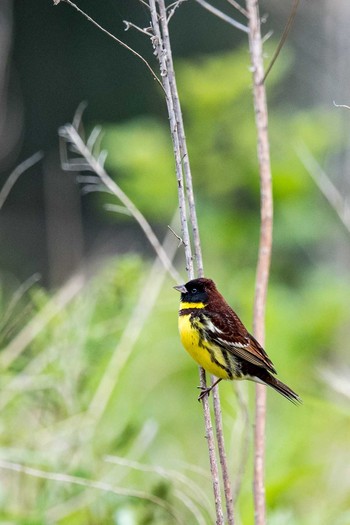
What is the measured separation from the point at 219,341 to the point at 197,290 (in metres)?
0.16

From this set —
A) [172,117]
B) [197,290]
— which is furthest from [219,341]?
[172,117]

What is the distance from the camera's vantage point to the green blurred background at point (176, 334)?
9.05ft

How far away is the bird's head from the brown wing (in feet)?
0.14

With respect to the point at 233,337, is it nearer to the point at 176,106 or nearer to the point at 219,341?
the point at 219,341

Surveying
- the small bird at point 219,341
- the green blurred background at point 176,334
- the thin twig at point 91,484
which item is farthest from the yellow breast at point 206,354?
the thin twig at point 91,484

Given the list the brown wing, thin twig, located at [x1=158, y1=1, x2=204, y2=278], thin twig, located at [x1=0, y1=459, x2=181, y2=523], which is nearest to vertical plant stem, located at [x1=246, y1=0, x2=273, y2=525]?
the brown wing

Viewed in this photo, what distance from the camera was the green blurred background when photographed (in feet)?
9.05

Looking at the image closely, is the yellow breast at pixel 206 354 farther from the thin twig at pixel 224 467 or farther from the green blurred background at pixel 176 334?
the thin twig at pixel 224 467

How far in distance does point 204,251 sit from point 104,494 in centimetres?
212

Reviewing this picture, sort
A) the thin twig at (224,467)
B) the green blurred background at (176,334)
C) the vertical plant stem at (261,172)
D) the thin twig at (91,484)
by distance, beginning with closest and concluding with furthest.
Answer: the thin twig at (224,467) < the vertical plant stem at (261,172) < the thin twig at (91,484) < the green blurred background at (176,334)

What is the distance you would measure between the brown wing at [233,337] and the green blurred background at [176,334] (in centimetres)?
14

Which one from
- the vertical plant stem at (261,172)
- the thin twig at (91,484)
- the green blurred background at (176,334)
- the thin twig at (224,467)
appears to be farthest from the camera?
the green blurred background at (176,334)

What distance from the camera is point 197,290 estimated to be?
2.24m

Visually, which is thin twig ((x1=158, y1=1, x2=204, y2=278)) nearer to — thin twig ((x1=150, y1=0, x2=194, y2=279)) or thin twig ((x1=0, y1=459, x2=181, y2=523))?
thin twig ((x1=150, y1=0, x2=194, y2=279))
